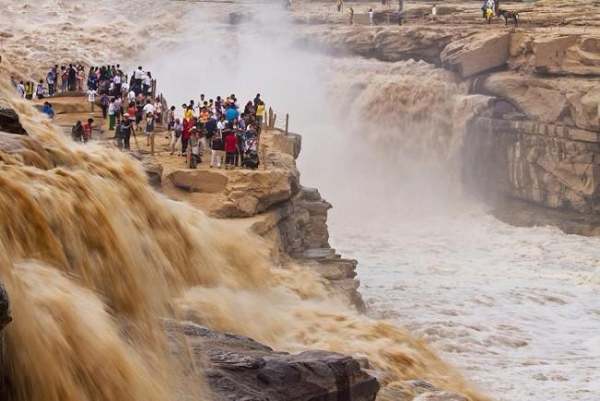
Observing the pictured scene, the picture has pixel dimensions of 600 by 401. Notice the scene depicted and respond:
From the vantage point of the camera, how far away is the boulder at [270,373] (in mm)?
8289

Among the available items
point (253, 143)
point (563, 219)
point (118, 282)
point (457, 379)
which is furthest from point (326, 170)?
point (118, 282)

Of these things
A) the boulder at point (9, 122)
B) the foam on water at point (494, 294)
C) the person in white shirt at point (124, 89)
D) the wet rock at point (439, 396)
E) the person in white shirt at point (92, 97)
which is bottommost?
the foam on water at point (494, 294)

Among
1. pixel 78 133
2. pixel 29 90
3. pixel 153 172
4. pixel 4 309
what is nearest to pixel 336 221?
pixel 29 90

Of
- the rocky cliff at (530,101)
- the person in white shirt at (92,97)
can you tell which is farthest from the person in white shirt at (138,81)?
the rocky cliff at (530,101)

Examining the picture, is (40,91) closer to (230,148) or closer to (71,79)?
(71,79)

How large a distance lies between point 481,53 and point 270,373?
71.4 ft

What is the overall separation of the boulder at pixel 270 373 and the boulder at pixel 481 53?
20749 millimetres

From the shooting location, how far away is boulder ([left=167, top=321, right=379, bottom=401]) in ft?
27.2

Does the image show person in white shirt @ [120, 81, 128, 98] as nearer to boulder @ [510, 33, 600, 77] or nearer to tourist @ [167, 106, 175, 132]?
tourist @ [167, 106, 175, 132]

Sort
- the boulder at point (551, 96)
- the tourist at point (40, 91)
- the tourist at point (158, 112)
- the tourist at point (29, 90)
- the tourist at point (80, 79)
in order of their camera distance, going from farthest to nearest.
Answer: the boulder at point (551, 96), the tourist at point (80, 79), the tourist at point (40, 91), the tourist at point (29, 90), the tourist at point (158, 112)

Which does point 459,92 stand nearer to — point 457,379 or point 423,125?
point 423,125

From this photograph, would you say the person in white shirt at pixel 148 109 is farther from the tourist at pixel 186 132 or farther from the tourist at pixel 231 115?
the tourist at pixel 186 132

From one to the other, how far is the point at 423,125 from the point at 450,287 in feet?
34.3

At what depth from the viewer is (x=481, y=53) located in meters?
29.1
